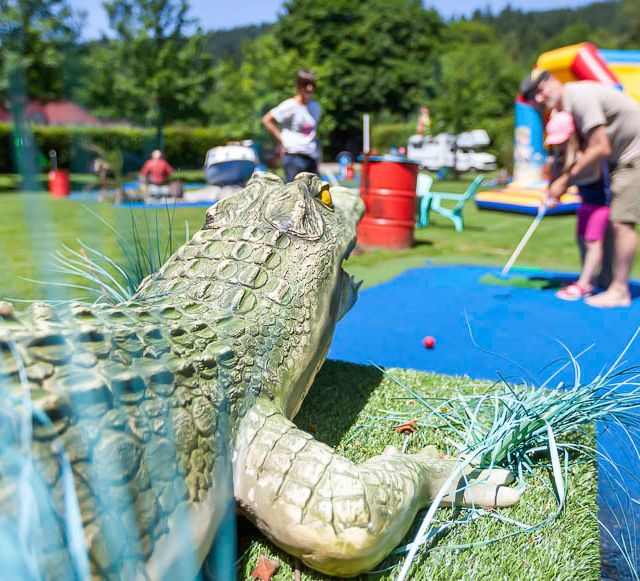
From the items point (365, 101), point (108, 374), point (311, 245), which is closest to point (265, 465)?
point (108, 374)

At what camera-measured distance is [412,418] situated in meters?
2.55

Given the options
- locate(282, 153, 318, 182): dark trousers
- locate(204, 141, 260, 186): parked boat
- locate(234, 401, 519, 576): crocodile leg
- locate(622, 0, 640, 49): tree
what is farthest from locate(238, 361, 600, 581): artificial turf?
locate(622, 0, 640, 49): tree

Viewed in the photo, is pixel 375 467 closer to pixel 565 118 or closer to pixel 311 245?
pixel 311 245

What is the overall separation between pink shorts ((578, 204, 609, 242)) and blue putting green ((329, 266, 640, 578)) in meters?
0.59

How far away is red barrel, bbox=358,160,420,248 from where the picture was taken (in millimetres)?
7203

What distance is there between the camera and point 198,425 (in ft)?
5.11

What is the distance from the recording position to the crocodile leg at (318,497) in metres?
1.57

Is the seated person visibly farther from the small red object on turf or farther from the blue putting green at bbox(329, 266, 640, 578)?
the small red object on turf

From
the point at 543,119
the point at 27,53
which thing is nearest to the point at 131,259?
the point at 27,53

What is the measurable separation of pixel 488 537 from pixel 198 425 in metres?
1.03

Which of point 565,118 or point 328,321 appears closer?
point 328,321

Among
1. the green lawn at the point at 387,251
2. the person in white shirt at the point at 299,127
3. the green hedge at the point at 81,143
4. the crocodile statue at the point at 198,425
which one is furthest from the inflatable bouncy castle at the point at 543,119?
the green hedge at the point at 81,143

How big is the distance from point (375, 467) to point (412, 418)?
814mm

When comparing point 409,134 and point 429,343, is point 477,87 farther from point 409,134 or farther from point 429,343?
point 429,343
